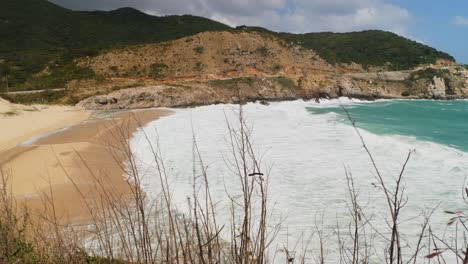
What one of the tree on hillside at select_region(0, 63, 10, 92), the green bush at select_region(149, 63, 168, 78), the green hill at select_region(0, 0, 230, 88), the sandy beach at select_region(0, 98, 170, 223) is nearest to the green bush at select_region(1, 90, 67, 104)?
the tree on hillside at select_region(0, 63, 10, 92)

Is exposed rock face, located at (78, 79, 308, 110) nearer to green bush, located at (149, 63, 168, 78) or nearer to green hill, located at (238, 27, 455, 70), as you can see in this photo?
green bush, located at (149, 63, 168, 78)

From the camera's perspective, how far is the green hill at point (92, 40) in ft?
160

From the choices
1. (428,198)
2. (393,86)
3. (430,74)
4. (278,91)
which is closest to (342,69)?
(393,86)

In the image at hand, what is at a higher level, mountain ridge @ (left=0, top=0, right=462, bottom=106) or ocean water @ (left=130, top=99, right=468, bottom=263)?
mountain ridge @ (left=0, top=0, right=462, bottom=106)

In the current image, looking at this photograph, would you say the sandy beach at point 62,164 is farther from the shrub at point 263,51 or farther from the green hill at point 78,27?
the green hill at point 78,27

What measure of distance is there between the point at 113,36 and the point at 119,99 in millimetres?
64444

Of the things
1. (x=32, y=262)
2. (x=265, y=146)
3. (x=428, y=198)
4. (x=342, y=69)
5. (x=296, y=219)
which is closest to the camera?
(x=32, y=262)

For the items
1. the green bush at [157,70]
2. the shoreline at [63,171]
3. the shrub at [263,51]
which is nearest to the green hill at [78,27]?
the green bush at [157,70]

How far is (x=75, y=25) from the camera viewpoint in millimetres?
97500

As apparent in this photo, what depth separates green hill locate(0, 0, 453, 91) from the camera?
48.8m

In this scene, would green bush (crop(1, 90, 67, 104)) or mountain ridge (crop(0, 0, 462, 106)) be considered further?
mountain ridge (crop(0, 0, 462, 106))

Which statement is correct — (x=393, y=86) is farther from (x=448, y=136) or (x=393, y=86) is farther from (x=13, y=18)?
(x=13, y=18)

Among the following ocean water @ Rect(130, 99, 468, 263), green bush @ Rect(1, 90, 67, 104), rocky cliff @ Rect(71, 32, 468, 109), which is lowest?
ocean water @ Rect(130, 99, 468, 263)

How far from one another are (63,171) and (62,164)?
111cm
